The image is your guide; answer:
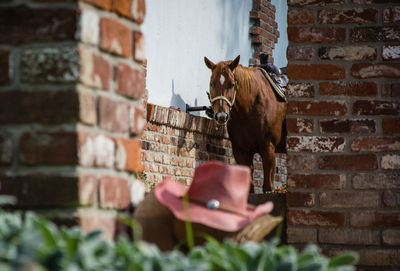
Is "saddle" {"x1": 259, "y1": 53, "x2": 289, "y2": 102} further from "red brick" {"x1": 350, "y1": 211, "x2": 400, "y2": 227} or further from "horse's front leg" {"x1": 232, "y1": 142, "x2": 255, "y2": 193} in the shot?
"red brick" {"x1": 350, "y1": 211, "x2": 400, "y2": 227}

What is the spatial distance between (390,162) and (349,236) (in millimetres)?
344

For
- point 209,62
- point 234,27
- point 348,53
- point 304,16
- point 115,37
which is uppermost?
point 234,27

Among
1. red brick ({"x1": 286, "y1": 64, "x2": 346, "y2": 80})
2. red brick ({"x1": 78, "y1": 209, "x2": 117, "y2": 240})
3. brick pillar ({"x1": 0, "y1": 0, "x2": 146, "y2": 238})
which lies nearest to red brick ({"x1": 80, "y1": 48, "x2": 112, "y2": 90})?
brick pillar ({"x1": 0, "y1": 0, "x2": 146, "y2": 238})

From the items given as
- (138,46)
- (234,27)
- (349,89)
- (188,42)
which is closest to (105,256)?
(138,46)

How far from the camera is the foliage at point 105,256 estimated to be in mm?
977

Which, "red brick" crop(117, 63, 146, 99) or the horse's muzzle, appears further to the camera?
the horse's muzzle

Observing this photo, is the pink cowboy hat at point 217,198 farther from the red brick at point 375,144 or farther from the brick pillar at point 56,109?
the red brick at point 375,144

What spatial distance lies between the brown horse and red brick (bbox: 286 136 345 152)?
3357 millimetres

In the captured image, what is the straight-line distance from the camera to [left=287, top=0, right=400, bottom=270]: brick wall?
282 centimetres

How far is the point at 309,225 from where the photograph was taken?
286 centimetres

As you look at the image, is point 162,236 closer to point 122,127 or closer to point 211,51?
point 122,127

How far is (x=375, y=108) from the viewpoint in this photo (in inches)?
112

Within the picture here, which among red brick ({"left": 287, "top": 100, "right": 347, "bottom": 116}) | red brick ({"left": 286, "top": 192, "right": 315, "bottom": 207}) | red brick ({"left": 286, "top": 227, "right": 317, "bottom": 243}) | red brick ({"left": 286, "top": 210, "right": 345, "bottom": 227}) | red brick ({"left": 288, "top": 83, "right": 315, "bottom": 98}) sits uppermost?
red brick ({"left": 288, "top": 83, "right": 315, "bottom": 98})

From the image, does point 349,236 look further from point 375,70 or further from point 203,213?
point 203,213
